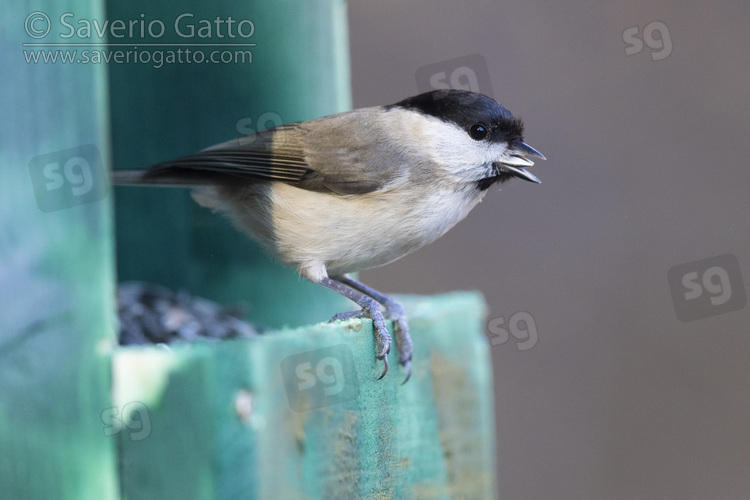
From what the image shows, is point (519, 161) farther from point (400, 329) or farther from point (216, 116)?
point (216, 116)

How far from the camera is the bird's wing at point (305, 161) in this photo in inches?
62.1

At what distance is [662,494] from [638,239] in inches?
28.7

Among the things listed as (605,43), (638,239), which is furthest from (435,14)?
(638,239)

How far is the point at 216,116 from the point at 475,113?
687mm

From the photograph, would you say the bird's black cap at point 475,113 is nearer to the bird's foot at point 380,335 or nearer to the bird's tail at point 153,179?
the bird's foot at point 380,335

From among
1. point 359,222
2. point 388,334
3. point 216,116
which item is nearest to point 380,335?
point 388,334

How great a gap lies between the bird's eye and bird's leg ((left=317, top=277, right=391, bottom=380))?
0.39m

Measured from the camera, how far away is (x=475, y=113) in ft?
5.03

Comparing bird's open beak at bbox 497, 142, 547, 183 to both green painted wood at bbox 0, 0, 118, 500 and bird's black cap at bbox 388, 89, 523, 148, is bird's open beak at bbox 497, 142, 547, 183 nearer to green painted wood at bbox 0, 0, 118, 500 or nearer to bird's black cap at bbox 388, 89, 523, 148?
bird's black cap at bbox 388, 89, 523, 148

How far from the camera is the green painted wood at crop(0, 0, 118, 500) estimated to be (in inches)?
43.2

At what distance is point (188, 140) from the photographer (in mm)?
1906

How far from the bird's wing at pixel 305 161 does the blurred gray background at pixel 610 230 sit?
0.52 meters

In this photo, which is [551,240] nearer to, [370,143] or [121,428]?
[370,143]

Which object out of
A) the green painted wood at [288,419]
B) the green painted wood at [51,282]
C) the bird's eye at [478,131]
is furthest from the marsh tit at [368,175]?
the green painted wood at [51,282]
